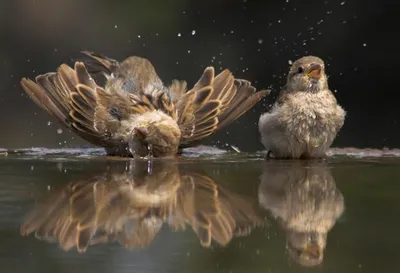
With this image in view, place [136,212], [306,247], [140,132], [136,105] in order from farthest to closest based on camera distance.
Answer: [136,105] → [140,132] → [136,212] → [306,247]

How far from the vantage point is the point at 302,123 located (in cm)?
648

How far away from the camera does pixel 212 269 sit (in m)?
3.34

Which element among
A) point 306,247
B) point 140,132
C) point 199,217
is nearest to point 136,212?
point 199,217

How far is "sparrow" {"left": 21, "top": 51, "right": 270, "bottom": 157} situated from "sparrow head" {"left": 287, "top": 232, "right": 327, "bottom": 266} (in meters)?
2.98

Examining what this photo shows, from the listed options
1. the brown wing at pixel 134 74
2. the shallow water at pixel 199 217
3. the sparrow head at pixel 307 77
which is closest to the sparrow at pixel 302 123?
the sparrow head at pixel 307 77

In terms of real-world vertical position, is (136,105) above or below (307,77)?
below

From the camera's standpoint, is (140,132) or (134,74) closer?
(140,132)

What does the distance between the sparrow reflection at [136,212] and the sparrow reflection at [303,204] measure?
0.12 m

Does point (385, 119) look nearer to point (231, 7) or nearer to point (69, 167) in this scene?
point (231, 7)

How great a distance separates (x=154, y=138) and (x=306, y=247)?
3.23 meters

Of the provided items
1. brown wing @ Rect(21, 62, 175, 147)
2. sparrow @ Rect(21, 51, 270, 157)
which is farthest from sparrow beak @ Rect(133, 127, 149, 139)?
brown wing @ Rect(21, 62, 175, 147)

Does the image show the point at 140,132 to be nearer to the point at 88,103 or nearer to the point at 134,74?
the point at 88,103

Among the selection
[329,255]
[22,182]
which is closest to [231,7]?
[22,182]

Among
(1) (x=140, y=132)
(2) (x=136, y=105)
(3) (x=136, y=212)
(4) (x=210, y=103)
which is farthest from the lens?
(4) (x=210, y=103)
